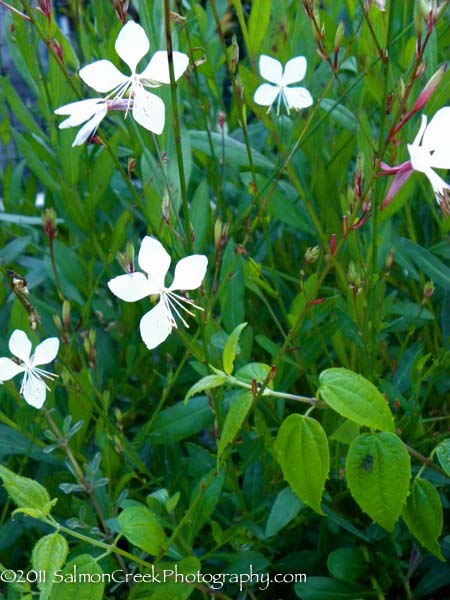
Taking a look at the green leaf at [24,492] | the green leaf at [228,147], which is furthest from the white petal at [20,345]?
the green leaf at [228,147]

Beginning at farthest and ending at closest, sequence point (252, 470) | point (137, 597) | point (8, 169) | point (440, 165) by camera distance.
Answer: point (8, 169) → point (252, 470) → point (137, 597) → point (440, 165)

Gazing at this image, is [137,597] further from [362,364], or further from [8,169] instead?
[8,169]

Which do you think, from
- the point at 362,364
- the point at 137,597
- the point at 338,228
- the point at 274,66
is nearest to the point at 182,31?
the point at 274,66

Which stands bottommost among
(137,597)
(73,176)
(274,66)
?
(137,597)

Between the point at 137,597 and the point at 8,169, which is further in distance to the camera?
the point at 8,169

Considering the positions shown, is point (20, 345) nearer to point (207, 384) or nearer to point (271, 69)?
point (207, 384)

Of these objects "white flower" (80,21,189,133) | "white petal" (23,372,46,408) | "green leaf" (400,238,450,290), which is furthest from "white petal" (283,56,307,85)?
"white petal" (23,372,46,408)

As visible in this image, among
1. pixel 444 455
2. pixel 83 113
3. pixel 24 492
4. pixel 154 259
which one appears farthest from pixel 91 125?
pixel 444 455

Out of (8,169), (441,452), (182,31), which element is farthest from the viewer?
(8,169)
